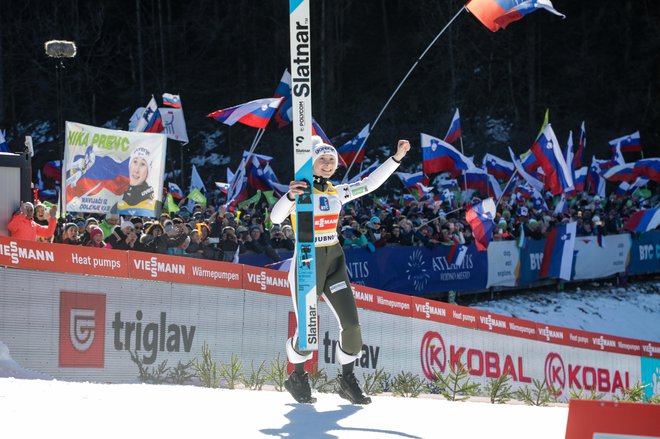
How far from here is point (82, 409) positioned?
6594mm

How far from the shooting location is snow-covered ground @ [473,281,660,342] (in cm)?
2345

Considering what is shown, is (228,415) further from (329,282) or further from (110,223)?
(110,223)

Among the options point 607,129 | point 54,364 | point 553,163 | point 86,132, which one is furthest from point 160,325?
point 607,129

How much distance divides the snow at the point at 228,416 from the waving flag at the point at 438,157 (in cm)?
1526

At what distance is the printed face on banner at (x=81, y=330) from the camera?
10.4m

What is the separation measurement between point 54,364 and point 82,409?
12.5 feet

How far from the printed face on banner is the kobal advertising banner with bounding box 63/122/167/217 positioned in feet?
14.4

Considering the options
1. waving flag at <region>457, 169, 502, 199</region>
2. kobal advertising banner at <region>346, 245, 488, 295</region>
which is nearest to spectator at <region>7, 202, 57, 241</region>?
kobal advertising banner at <region>346, 245, 488, 295</region>

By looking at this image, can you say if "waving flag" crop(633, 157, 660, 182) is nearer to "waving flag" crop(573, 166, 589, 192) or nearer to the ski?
"waving flag" crop(573, 166, 589, 192)

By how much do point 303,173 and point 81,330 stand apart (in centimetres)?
401

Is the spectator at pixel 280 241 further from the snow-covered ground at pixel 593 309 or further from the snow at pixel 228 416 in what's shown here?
the snow at pixel 228 416

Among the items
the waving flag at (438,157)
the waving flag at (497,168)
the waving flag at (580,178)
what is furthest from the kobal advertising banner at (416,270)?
the waving flag at (580,178)

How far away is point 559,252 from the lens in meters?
25.3

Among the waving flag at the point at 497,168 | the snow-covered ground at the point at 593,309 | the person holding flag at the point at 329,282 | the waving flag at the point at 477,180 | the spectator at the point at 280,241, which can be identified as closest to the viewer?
the person holding flag at the point at 329,282
